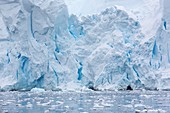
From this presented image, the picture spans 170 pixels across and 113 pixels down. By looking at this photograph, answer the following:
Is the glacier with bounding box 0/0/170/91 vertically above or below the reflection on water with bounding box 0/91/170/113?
above

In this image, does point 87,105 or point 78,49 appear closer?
point 87,105

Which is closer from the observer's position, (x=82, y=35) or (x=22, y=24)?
(x=22, y=24)

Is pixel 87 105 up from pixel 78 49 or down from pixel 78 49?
down

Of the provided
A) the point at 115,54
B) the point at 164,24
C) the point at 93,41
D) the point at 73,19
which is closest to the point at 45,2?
the point at 73,19

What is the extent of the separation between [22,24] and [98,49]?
7195 mm

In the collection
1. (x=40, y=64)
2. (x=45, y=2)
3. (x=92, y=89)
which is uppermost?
(x=45, y=2)

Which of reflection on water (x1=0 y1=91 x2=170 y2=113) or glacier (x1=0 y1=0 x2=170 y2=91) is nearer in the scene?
reflection on water (x1=0 y1=91 x2=170 y2=113)

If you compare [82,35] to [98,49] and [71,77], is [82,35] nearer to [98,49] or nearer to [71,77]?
[98,49]

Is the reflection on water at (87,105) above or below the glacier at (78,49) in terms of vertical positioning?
below

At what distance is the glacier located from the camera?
30.8 m

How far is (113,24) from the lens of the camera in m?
35.2

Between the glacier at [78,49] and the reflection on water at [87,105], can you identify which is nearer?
the reflection on water at [87,105]

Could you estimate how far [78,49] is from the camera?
34.9 meters

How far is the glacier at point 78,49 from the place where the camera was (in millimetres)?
30766
